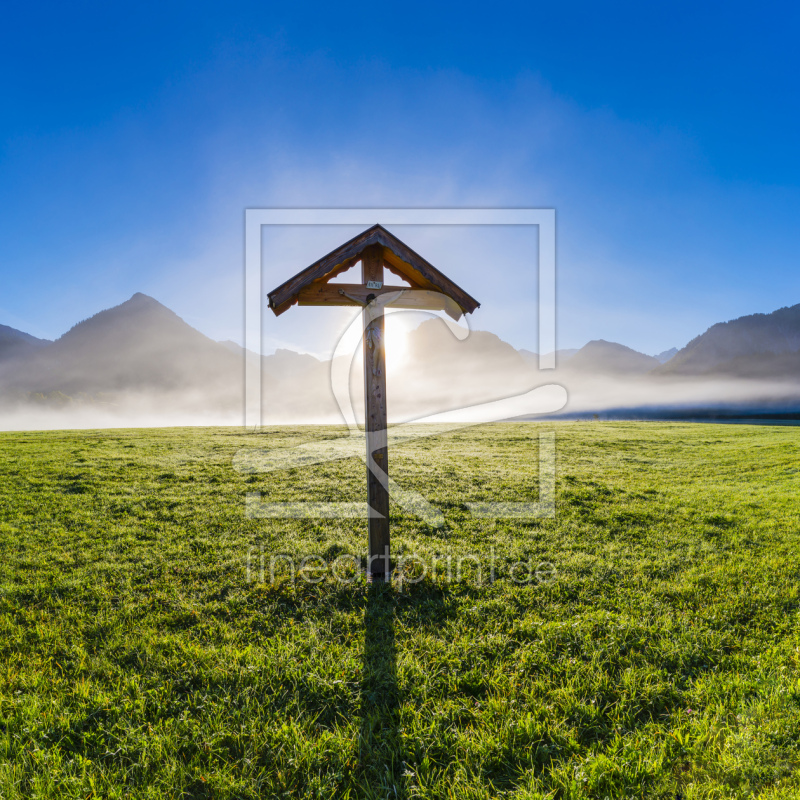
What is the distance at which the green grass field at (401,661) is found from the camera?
309 cm

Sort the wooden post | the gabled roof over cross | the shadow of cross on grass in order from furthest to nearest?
the wooden post → the gabled roof over cross → the shadow of cross on grass

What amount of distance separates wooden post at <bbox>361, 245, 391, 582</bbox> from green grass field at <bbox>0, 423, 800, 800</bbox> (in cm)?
57

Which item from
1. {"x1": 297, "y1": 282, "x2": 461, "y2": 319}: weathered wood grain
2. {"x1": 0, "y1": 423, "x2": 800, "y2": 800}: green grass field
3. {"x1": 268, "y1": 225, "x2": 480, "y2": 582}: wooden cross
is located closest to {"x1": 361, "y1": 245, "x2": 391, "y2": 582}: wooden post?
{"x1": 268, "y1": 225, "x2": 480, "y2": 582}: wooden cross

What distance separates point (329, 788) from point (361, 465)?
1170 cm

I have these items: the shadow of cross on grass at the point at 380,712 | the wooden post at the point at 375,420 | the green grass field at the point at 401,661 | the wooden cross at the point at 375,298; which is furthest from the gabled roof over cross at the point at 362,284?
the shadow of cross on grass at the point at 380,712

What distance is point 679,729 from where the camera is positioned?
134 inches

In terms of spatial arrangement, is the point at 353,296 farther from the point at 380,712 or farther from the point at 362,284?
the point at 380,712

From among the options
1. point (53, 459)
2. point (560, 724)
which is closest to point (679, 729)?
point (560, 724)

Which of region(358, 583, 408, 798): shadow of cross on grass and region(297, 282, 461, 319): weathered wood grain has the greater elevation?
region(297, 282, 461, 319): weathered wood grain

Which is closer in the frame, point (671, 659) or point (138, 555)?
point (671, 659)

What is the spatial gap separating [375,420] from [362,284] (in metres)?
2.09

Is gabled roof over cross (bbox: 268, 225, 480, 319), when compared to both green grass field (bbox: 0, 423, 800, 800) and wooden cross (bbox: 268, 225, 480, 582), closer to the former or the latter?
wooden cross (bbox: 268, 225, 480, 582)

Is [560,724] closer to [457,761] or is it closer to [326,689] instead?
[457,761]

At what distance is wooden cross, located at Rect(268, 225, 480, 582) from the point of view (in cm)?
576
